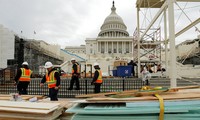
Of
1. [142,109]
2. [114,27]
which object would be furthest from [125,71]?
[114,27]

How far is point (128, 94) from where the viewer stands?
361 centimetres

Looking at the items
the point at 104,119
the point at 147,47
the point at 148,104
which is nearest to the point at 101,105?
the point at 104,119

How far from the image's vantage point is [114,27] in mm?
85500

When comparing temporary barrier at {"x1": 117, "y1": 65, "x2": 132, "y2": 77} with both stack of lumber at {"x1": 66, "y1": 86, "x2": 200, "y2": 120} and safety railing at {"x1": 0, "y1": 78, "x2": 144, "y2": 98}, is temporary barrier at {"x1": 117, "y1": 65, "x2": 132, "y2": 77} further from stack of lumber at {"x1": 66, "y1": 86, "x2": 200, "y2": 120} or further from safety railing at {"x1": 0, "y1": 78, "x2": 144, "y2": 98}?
stack of lumber at {"x1": 66, "y1": 86, "x2": 200, "y2": 120}

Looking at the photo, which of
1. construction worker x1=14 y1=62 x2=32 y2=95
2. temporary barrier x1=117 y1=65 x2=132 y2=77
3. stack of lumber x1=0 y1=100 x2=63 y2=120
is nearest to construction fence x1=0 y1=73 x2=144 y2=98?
construction worker x1=14 y1=62 x2=32 y2=95

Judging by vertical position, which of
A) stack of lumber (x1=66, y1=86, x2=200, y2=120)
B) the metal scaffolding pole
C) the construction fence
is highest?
the metal scaffolding pole

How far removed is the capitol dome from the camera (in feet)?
280

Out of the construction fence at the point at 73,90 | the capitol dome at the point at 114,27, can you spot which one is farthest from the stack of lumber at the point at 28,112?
the capitol dome at the point at 114,27

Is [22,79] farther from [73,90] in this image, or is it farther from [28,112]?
[28,112]

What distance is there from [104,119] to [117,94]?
1004 mm

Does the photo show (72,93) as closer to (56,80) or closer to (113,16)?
(56,80)

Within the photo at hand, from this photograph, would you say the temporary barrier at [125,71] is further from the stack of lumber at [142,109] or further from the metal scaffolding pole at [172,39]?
the stack of lumber at [142,109]

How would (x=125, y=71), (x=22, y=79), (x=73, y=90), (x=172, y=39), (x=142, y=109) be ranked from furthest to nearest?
(x=125, y=71) → (x=73, y=90) → (x=22, y=79) → (x=172, y=39) → (x=142, y=109)

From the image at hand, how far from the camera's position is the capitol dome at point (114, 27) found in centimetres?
8531
